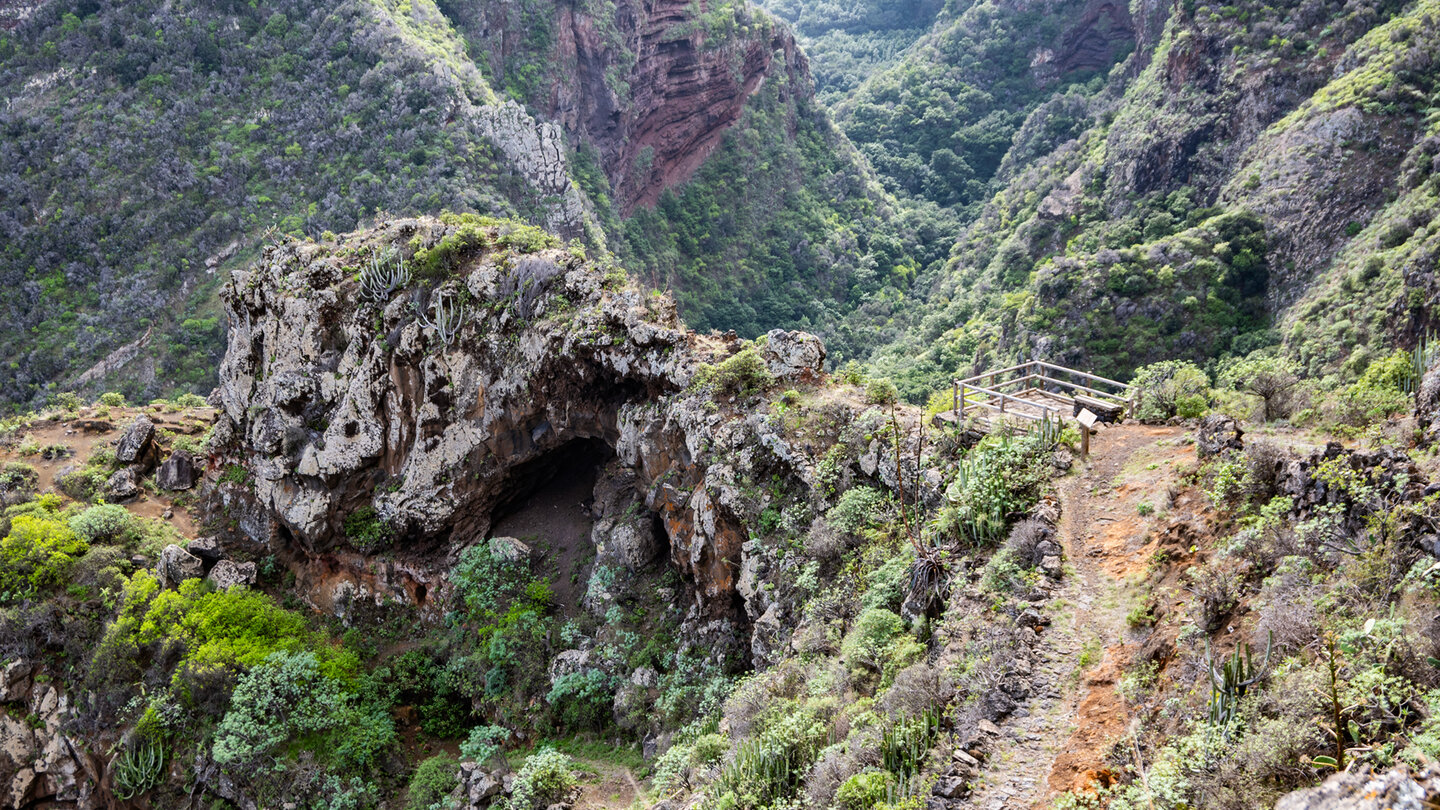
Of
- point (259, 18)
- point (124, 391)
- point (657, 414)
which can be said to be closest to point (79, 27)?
point (259, 18)

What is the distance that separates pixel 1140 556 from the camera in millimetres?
11156

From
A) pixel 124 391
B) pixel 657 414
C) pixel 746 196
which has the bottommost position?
pixel 124 391

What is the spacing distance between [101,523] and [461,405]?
10.6m

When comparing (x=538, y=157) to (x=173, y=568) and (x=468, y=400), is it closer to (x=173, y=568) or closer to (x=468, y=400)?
(x=468, y=400)

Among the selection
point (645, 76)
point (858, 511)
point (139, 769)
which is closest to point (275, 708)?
point (139, 769)

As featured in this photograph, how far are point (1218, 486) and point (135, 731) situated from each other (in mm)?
22513

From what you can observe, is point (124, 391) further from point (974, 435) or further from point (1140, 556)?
point (1140, 556)

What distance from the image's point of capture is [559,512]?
23.8 meters

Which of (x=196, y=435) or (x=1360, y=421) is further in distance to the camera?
(x=196, y=435)

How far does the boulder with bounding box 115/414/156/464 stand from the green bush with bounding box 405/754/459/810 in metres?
14.8

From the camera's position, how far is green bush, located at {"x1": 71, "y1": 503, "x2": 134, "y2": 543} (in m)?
23.2

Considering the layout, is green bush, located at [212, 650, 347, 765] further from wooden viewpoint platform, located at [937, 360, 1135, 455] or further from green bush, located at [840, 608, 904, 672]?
wooden viewpoint platform, located at [937, 360, 1135, 455]

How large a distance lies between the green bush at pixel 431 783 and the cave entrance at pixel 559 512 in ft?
14.1

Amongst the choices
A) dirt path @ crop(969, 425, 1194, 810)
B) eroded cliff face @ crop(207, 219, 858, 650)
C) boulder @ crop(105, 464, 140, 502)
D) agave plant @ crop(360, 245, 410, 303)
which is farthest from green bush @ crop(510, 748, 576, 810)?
boulder @ crop(105, 464, 140, 502)
